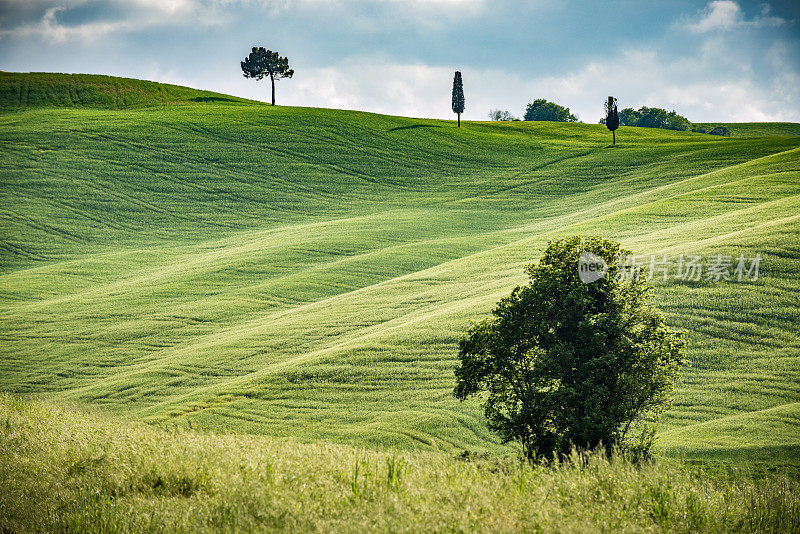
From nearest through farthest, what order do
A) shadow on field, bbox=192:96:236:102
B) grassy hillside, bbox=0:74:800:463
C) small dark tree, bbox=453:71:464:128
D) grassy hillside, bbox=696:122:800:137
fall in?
1. grassy hillside, bbox=0:74:800:463
2. shadow on field, bbox=192:96:236:102
3. small dark tree, bbox=453:71:464:128
4. grassy hillside, bbox=696:122:800:137

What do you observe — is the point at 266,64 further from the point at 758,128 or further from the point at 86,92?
the point at 758,128

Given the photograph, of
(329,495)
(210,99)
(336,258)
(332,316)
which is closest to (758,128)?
(210,99)

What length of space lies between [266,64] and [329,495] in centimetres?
11640

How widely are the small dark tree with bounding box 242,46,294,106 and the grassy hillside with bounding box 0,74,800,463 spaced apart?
31.0 m

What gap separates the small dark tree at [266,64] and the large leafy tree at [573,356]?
107881mm

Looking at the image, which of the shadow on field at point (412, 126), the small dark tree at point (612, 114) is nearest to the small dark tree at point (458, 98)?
the shadow on field at point (412, 126)

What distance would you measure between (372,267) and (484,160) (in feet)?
133

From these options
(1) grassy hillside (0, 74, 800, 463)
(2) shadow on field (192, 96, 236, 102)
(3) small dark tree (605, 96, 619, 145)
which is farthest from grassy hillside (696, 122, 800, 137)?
(2) shadow on field (192, 96, 236, 102)

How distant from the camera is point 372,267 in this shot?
1519 inches

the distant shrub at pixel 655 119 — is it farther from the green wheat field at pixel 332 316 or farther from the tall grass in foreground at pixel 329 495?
the tall grass in foreground at pixel 329 495

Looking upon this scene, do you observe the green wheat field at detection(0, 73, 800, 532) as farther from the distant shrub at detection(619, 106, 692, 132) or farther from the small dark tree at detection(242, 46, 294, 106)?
the distant shrub at detection(619, 106, 692, 132)

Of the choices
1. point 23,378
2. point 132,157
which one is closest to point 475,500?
point 23,378

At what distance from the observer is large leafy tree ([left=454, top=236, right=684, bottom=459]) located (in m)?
12.5

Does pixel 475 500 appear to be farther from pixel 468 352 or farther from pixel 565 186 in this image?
pixel 565 186
